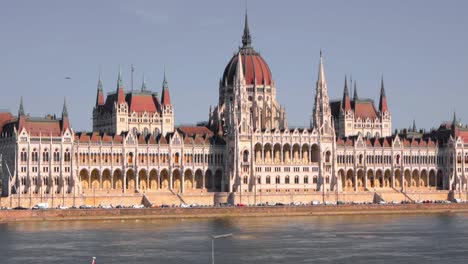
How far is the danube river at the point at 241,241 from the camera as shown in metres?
115

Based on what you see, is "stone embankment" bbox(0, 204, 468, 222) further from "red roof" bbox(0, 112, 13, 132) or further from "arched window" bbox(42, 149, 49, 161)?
"red roof" bbox(0, 112, 13, 132)

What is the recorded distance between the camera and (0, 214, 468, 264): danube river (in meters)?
115

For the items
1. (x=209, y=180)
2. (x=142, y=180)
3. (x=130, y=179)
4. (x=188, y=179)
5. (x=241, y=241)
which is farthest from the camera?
(x=209, y=180)

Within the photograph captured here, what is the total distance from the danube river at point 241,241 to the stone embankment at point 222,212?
3.07 metres

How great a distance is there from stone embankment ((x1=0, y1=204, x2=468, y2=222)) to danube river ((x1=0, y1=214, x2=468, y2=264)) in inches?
121

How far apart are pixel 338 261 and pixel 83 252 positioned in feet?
84.9

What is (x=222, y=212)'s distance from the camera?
568ft

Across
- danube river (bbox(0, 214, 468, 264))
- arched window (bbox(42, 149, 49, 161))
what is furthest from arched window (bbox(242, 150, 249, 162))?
arched window (bbox(42, 149, 49, 161))

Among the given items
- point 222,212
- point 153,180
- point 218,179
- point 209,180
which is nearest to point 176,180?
point 153,180

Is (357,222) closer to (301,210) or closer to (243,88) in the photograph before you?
(301,210)

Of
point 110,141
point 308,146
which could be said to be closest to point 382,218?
point 308,146

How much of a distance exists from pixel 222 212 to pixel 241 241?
41.6 meters

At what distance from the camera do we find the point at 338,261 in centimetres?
11275

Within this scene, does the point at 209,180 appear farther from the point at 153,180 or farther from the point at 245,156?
the point at 153,180
